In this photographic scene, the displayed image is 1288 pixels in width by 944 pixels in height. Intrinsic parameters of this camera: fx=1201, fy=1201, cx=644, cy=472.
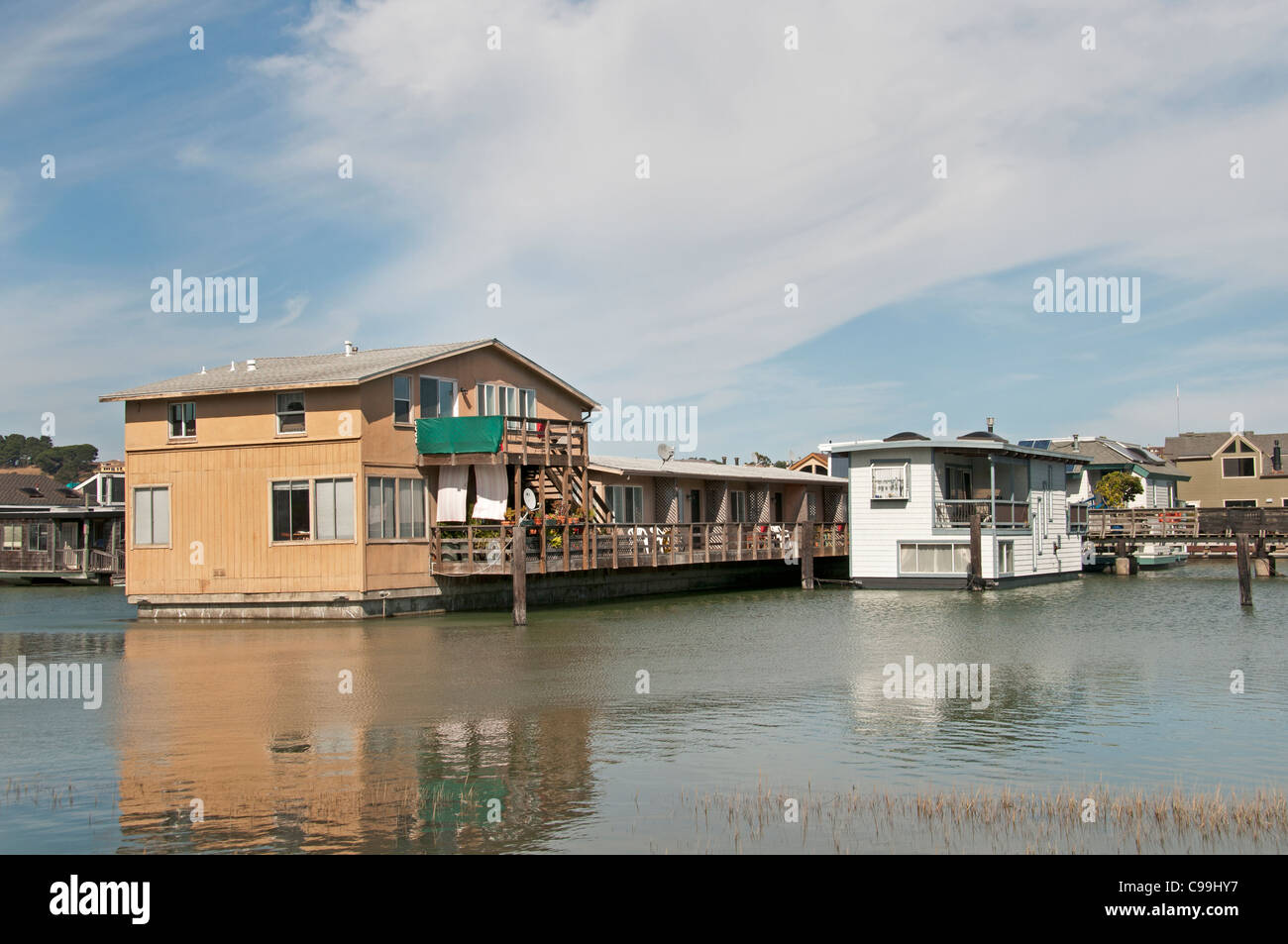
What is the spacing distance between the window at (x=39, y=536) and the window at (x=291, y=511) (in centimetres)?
3506

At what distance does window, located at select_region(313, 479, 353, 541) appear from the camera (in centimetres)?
3469

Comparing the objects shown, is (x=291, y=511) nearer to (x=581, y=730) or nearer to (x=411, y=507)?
(x=411, y=507)

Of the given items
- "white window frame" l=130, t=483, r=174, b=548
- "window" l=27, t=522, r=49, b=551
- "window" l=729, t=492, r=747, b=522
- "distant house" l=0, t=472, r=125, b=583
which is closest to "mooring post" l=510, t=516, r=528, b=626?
"white window frame" l=130, t=483, r=174, b=548

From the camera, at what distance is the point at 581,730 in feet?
55.3

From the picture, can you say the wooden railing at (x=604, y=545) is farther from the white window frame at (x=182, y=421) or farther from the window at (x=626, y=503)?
the white window frame at (x=182, y=421)

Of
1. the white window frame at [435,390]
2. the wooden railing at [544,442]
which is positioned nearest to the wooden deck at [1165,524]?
the wooden railing at [544,442]

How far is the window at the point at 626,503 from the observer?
45.9 meters

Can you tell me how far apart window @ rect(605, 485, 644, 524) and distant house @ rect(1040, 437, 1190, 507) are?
105 ft

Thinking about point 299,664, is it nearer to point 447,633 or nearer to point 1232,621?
point 447,633

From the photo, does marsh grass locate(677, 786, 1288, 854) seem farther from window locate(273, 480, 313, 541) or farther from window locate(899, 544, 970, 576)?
window locate(899, 544, 970, 576)

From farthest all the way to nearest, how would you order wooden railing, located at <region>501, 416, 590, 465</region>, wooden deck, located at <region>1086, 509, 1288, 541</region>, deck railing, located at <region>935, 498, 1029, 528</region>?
wooden deck, located at <region>1086, 509, 1288, 541</region> → deck railing, located at <region>935, 498, 1029, 528</region> → wooden railing, located at <region>501, 416, 590, 465</region>
